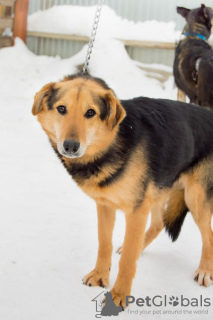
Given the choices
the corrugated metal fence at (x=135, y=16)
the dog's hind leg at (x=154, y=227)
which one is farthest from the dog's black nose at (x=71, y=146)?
the corrugated metal fence at (x=135, y=16)

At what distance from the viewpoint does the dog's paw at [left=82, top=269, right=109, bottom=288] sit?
3094mm

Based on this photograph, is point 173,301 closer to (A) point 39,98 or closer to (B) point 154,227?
(B) point 154,227

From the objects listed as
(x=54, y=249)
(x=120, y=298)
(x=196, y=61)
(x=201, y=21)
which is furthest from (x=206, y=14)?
(x=120, y=298)

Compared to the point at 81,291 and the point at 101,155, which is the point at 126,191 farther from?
the point at 81,291

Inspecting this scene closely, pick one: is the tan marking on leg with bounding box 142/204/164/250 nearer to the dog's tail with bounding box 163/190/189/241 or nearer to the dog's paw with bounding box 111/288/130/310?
the dog's tail with bounding box 163/190/189/241

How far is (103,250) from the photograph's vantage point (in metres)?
3.14

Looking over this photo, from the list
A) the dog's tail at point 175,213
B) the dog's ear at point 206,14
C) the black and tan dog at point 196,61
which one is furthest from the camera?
the dog's ear at point 206,14

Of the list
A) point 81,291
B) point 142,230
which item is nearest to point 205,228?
point 142,230

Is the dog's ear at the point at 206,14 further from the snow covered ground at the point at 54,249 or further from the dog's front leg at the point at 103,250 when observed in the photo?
the dog's front leg at the point at 103,250

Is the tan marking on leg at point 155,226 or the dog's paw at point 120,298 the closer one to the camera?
the dog's paw at point 120,298

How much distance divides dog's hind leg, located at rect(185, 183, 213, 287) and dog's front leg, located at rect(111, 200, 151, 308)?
0.52m

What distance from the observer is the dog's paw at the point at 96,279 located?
309 cm

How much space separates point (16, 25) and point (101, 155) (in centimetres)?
838

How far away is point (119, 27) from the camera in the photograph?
396 inches
